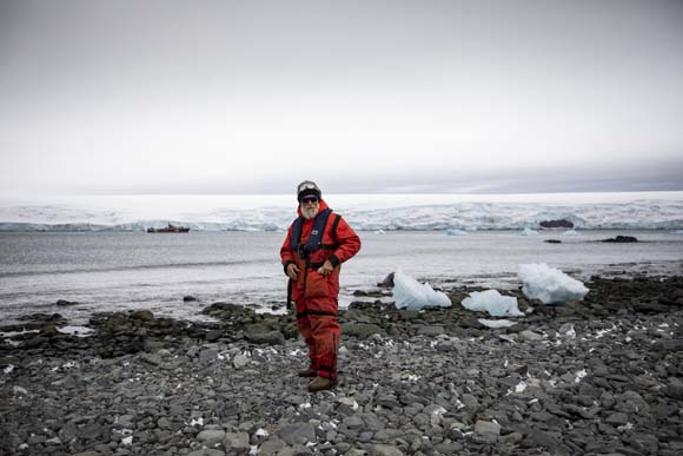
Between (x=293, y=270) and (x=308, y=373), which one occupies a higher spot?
(x=293, y=270)

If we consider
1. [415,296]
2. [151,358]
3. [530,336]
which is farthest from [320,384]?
[415,296]

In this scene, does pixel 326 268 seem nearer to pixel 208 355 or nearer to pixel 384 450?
pixel 384 450

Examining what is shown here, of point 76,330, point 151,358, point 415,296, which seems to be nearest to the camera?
point 151,358

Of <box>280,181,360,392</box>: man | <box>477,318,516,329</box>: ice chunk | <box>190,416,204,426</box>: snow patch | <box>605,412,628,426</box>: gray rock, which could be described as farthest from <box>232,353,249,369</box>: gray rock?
<box>477,318,516,329</box>: ice chunk

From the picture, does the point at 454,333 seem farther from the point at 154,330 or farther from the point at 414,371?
the point at 154,330

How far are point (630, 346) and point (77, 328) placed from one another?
36.6 ft

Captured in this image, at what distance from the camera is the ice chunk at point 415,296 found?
468 inches

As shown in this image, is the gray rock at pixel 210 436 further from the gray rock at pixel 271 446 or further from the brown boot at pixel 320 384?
the brown boot at pixel 320 384

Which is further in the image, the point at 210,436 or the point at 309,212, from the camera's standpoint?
the point at 309,212

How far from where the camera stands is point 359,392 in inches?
207

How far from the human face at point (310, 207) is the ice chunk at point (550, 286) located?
9023mm

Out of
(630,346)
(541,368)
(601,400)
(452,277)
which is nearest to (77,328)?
(541,368)

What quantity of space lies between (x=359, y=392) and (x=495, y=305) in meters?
6.58

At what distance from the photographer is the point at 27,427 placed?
436 cm
